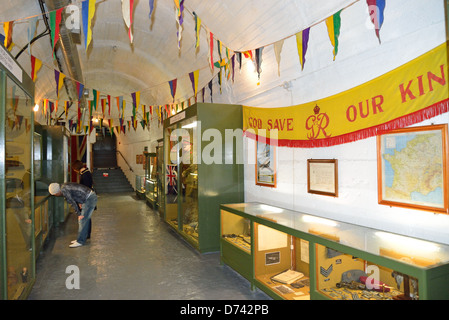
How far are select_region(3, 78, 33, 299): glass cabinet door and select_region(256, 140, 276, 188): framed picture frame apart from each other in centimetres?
308

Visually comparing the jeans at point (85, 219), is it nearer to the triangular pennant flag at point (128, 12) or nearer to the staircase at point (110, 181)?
the triangular pennant flag at point (128, 12)

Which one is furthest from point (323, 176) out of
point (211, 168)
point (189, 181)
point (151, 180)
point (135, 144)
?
point (135, 144)

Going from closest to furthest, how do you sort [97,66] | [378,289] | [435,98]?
[435,98]
[378,289]
[97,66]

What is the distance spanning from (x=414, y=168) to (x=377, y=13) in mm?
1392

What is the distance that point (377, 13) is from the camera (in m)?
2.55

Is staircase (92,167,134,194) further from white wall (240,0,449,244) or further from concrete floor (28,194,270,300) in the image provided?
white wall (240,0,449,244)

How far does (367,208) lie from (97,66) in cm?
942

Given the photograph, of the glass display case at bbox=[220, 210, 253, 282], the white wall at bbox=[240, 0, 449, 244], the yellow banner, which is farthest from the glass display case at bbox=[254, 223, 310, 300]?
the yellow banner

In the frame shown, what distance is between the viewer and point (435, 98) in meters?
2.12

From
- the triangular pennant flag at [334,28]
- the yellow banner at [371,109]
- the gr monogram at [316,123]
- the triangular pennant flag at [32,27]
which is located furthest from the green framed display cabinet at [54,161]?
the triangular pennant flag at [334,28]

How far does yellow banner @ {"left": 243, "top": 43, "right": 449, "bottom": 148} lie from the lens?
2.12 meters

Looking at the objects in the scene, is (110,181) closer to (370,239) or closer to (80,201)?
(80,201)
